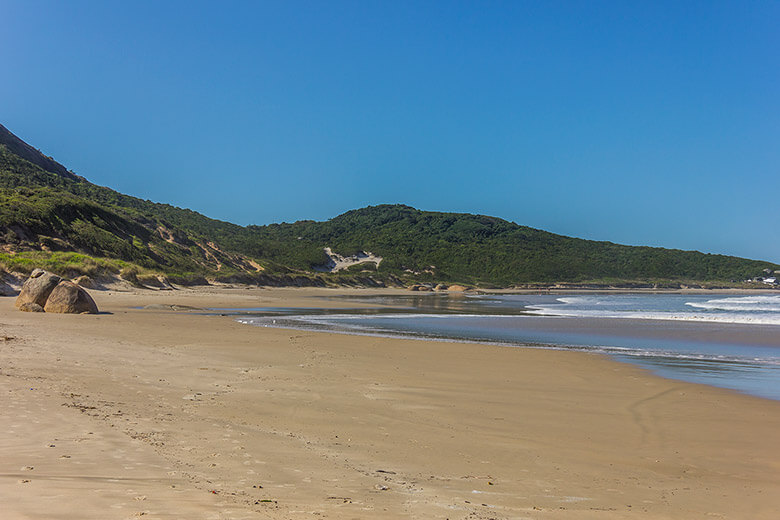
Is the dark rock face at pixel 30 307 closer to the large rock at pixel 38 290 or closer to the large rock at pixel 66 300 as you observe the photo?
the large rock at pixel 38 290

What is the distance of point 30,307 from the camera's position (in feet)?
64.0

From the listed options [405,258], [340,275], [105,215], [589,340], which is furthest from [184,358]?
[405,258]

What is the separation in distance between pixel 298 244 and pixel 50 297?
106m

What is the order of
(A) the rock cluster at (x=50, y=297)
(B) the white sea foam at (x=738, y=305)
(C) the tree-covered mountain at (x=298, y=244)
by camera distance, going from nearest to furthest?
(A) the rock cluster at (x=50, y=297), (B) the white sea foam at (x=738, y=305), (C) the tree-covered mountain at (x=298, y=244)

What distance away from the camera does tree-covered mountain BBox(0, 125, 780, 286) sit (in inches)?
1797

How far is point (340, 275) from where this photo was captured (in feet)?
275

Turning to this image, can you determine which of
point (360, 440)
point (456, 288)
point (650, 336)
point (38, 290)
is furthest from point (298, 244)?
point (360, 440)

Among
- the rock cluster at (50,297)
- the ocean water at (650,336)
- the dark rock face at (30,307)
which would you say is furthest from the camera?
the rock cluster at (50,297)

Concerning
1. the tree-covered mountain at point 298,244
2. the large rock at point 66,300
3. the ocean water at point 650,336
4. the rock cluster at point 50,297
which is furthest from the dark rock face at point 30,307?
the tree-covered mountain at point 298,244

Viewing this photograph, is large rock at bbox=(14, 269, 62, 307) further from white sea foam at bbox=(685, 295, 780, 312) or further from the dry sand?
white sea foam at bbox=(685, 295, 780, 312)

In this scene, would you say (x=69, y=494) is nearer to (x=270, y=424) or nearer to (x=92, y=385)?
(x=270, y=424)

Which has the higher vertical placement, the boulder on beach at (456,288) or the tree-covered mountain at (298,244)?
the tree-covered mountain at (298,244)

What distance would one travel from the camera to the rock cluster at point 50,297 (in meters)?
19.8

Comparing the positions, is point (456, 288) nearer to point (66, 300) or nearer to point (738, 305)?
point (738, 305)
